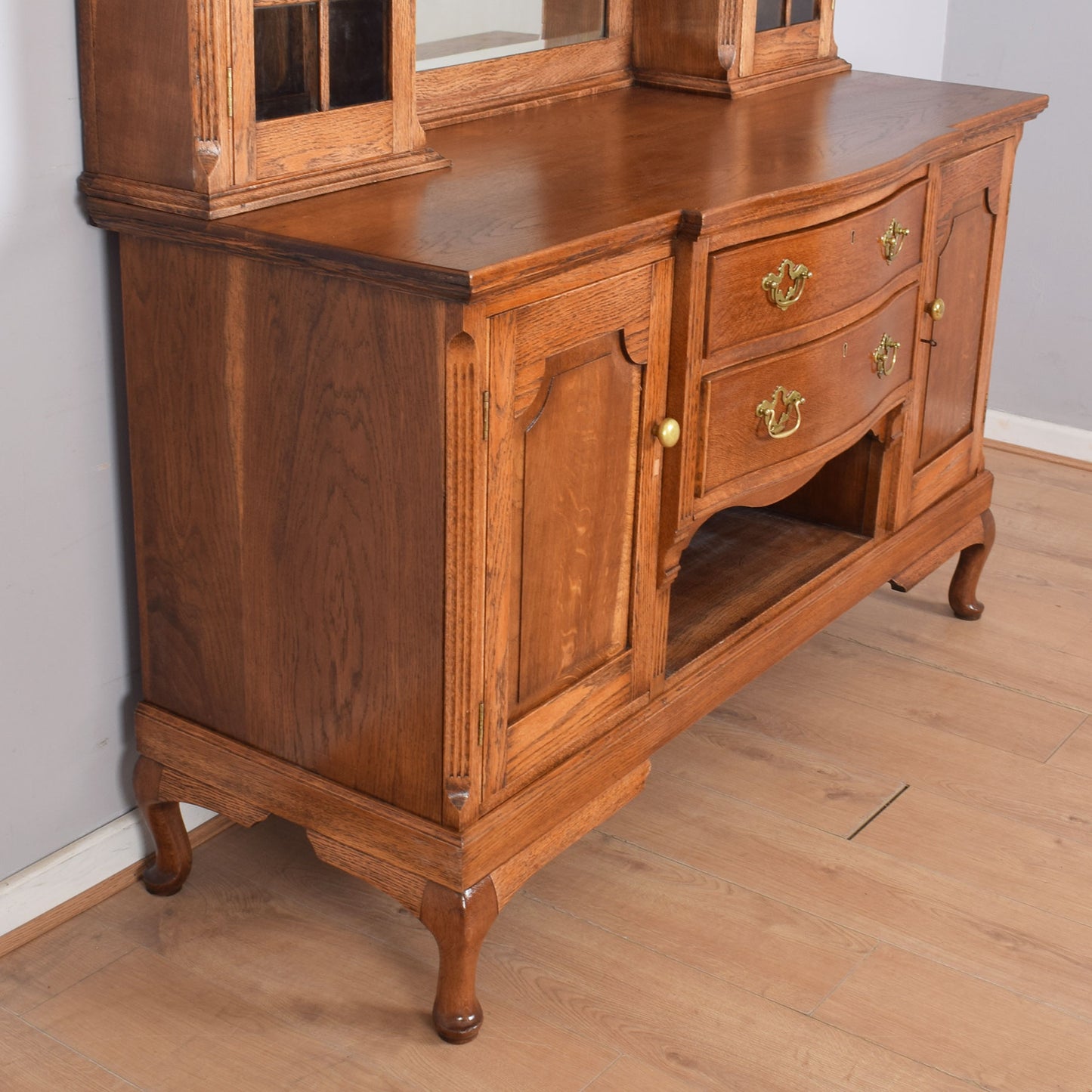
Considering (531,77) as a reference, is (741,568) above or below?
below

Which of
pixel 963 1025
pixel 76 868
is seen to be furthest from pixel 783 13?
pixel 76 868

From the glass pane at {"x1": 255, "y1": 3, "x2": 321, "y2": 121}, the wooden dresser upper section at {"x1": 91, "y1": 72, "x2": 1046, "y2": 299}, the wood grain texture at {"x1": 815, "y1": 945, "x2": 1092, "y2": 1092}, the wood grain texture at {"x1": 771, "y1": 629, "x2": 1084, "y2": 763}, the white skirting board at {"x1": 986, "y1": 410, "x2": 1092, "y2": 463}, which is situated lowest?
the wood grain texture at {"x1": 815, "y1": 945, "x2": 1092, "y2": 1092}

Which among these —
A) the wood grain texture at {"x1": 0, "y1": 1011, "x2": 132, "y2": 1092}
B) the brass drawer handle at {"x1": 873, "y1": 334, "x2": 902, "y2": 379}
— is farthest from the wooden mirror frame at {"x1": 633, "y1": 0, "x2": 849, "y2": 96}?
the wood grain texture at {"x1": 0, "y1": 1011, "x2": 132, "y2": 1092}

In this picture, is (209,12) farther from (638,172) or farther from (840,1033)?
(840,1033)

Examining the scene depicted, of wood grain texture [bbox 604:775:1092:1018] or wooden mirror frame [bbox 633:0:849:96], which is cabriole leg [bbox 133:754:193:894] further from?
wooden mirror frame [bbox 633:0:849:96]

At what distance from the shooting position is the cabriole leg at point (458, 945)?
1.62 m

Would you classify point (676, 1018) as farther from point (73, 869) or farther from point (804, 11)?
point (804, 11)

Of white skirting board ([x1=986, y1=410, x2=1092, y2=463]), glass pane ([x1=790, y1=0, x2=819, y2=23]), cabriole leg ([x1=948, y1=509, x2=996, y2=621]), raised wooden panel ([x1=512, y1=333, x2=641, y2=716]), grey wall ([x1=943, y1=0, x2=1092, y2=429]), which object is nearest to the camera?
raised wooden panel ([x1=512, y1=333, x2=641, y2=716])

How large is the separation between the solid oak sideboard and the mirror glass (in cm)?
37

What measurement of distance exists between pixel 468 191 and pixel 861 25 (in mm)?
1789

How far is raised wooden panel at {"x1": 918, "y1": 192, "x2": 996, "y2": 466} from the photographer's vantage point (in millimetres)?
2299

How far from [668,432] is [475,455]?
326 millimetres

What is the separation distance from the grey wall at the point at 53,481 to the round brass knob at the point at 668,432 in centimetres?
65

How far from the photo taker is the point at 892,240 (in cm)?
203
